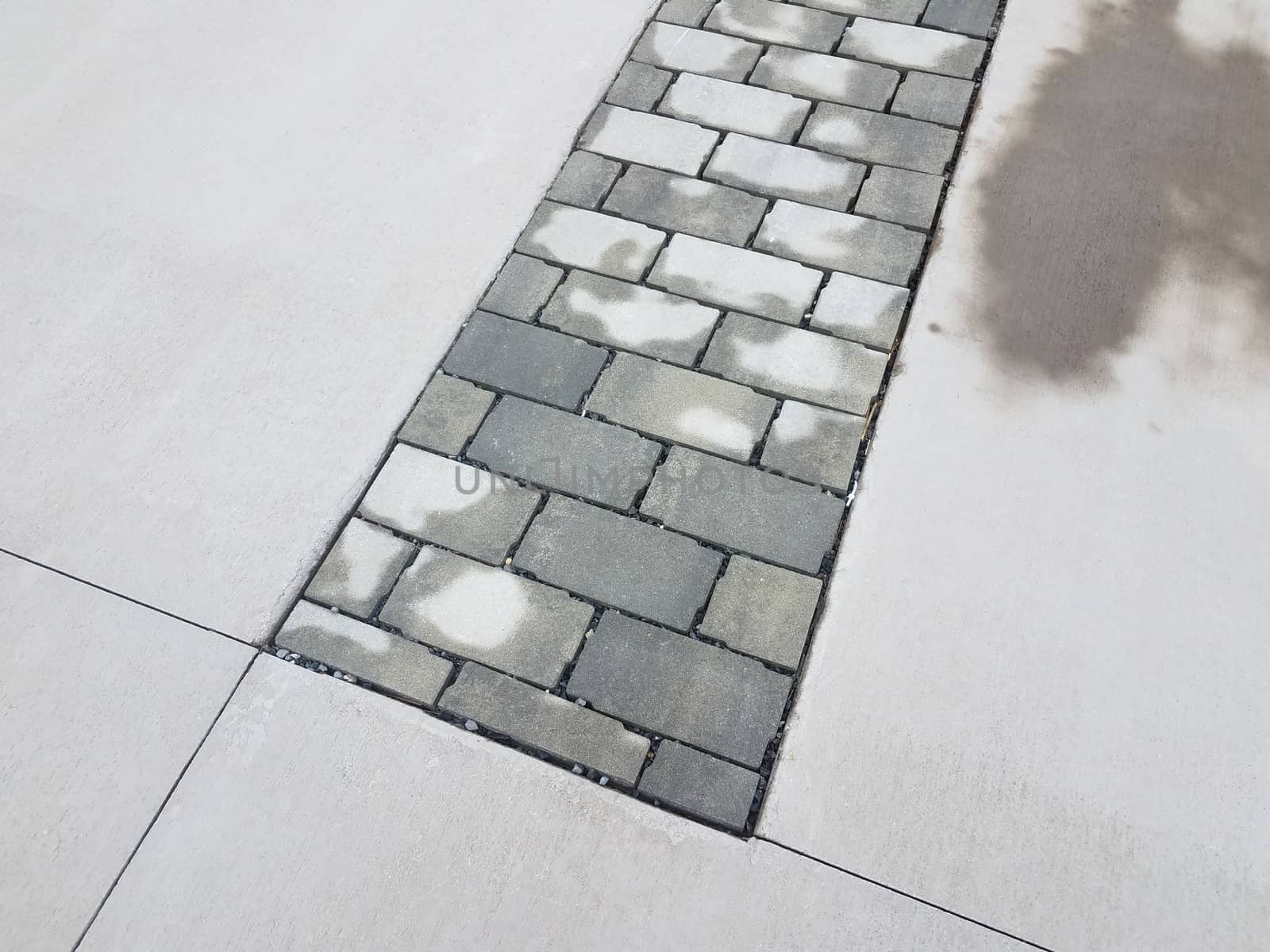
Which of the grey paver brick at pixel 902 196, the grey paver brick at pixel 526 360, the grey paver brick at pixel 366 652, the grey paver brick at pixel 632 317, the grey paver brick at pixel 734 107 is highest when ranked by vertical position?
the grey paver brick at pixel 734 107

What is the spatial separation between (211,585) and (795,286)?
6.39 feet

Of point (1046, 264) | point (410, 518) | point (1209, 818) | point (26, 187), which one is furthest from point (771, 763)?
point (26, 187)

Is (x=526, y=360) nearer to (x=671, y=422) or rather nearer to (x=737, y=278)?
(x=671, y=422)

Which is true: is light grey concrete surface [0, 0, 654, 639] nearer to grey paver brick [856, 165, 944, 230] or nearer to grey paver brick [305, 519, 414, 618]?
grey paver brick [305, 519, 414, 618]

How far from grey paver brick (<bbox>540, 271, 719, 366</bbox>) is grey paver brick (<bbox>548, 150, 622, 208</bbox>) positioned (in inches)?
14.2

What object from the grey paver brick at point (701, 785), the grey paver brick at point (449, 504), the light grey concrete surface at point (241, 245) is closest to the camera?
the grey paver brick at point (701, 785)

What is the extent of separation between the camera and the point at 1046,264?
3.14m

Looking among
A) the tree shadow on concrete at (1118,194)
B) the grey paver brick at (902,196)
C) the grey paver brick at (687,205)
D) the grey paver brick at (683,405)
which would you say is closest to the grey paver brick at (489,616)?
the grey paver brick at (683,405)

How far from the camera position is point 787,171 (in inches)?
134

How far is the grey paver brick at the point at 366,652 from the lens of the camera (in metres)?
2.52

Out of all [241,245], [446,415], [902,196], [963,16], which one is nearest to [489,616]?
[446,415]

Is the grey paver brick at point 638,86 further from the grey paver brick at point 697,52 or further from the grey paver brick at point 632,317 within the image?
the grey paver brick at point 632,317

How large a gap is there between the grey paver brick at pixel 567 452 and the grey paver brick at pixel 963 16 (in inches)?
86.5

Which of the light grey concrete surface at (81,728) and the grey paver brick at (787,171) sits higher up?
the grey paver brick at (787,171)
